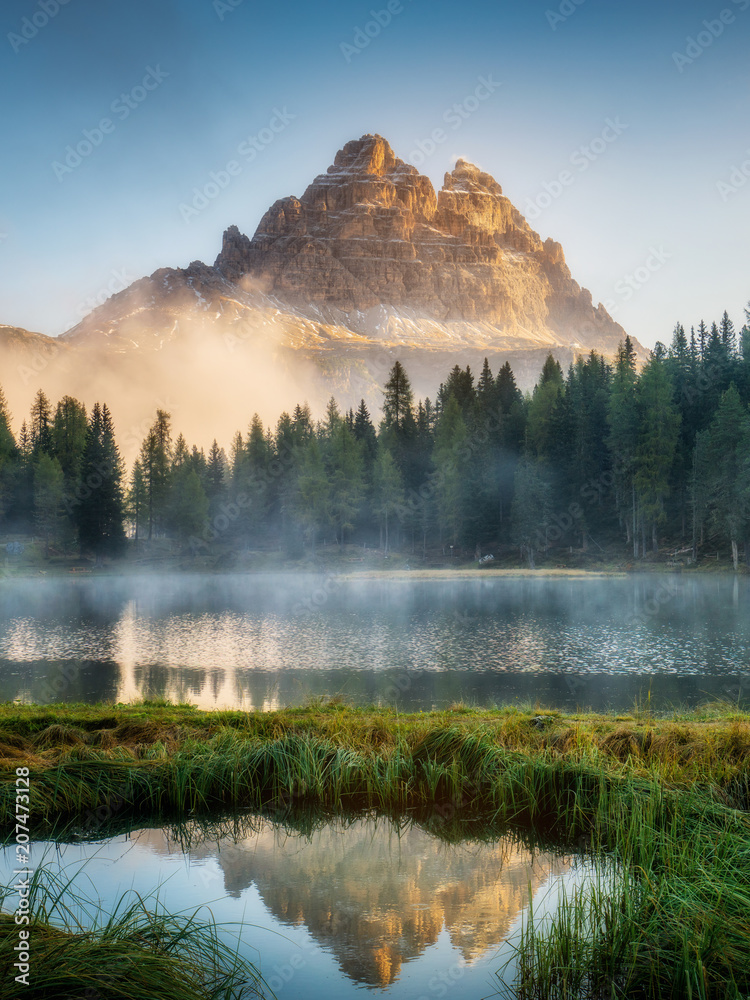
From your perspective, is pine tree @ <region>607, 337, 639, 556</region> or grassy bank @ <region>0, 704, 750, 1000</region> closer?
grassy bank @ <region>0, 704, 750, 1000</region>

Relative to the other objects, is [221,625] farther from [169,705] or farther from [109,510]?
[109,510]

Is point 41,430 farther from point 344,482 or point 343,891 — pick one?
point 343,891

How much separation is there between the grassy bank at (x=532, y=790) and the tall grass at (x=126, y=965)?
6.84 ft

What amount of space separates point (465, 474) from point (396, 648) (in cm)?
4591

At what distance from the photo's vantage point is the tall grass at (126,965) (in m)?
4.00

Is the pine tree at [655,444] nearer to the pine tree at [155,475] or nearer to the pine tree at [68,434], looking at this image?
the pine tree at [155,475]

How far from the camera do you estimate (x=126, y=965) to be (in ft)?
13.8

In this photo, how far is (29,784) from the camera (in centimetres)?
807

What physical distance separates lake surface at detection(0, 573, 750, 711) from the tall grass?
10.1 metres

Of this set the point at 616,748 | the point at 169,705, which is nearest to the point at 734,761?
the point at 616,748

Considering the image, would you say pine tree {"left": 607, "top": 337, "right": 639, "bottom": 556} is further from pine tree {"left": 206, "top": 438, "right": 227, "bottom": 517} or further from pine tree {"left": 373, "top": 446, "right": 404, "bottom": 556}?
pine tree {"left": 206, "top": 438, "right": 227, "bottom": 517}

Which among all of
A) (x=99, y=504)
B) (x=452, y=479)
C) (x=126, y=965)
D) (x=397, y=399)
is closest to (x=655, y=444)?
(x=452, y=479)

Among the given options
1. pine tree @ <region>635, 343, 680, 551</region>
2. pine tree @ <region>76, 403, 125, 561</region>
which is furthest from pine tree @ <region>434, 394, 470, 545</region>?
pine tree @ <region>76, 403, 125, 561</region>

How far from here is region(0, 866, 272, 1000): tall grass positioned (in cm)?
400
